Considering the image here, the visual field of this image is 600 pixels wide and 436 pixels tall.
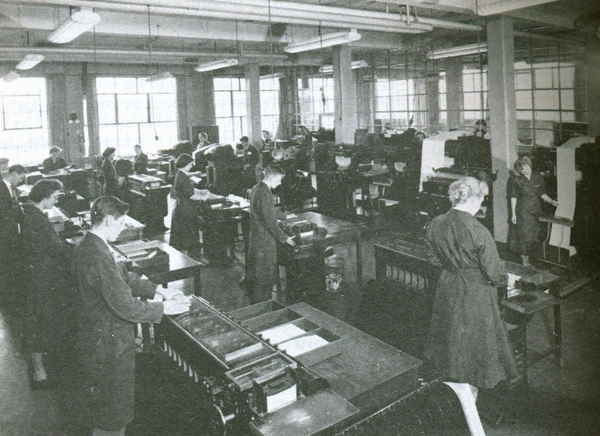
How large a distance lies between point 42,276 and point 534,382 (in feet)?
12.4

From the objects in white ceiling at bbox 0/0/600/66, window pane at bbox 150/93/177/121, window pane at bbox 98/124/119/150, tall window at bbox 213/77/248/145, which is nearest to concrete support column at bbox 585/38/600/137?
white ceiling at bbox 0/0/600/66

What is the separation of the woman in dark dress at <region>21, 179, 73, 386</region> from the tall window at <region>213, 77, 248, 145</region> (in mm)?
13839

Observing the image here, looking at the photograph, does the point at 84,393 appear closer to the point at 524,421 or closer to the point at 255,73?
the point at 524,421

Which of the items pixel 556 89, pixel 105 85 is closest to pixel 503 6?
pixel 556 89

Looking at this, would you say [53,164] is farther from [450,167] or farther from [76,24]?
[450,167]

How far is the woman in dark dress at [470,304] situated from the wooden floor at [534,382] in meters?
0.44

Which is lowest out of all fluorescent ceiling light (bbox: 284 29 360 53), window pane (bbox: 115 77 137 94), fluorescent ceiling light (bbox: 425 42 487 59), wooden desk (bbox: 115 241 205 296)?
wooden desk (bbox: 115 241 205 296)

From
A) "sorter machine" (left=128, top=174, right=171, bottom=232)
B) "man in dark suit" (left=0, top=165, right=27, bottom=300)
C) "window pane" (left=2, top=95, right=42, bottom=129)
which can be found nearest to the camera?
"man in dark suit" (left=0, top=165, right=27, bottom=300)

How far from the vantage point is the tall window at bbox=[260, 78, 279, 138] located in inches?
737

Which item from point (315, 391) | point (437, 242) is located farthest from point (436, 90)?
point (315, 391)

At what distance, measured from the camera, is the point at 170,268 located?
4.62 m

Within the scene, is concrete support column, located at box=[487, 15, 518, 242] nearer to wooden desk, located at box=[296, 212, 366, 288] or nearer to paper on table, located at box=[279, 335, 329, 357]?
wooden desk, located at box=[296, 212, 366, 288]

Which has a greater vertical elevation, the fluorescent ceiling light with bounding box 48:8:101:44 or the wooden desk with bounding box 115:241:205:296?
the fluorescent ceiling light with bounding box 48:8:101:44

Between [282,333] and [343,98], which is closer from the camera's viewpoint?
[282,333]
